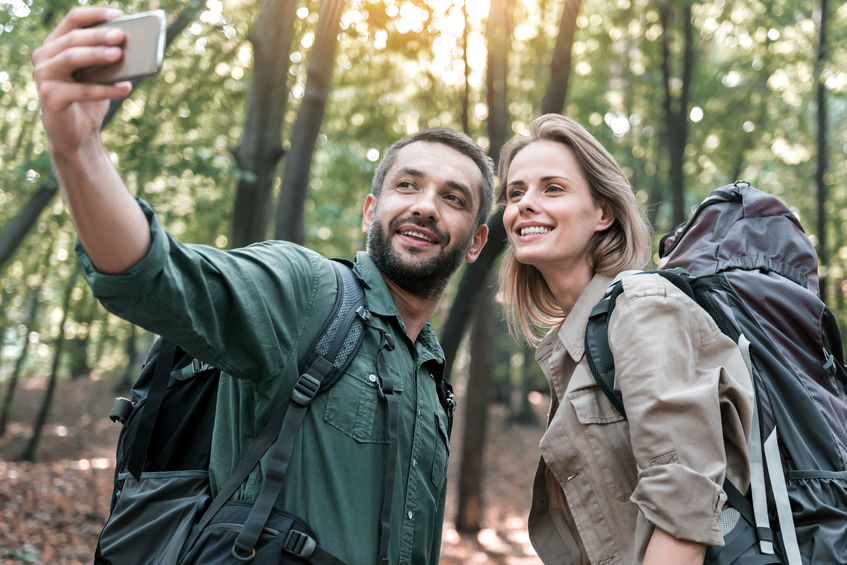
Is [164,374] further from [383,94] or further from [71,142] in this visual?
[383,94]

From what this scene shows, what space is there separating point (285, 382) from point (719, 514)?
1281 millimetres

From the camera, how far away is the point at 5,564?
7492mm

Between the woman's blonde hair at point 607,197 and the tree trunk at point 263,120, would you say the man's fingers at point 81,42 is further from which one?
the tree trunk at point 263,120

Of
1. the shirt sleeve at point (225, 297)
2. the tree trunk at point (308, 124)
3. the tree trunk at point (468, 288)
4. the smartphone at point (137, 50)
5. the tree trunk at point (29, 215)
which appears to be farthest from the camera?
the tree trunk at point (29, 215)

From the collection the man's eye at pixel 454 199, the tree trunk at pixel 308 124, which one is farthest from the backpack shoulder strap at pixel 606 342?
the tree trunk at pixel 308 124

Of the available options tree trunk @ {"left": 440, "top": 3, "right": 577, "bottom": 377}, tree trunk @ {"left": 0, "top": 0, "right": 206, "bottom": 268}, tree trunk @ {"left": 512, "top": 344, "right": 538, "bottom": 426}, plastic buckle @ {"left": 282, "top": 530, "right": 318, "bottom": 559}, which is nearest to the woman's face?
plastic buckle @ {"left": 282, "top": 530, "right": 318, "bottom": 559}

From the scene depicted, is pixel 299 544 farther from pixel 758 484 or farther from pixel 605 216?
pixel 605 216

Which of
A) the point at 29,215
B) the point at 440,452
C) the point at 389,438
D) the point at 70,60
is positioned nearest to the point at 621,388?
the point at 389,438

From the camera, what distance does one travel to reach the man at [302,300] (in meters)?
1.48

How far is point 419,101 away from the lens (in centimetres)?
1427

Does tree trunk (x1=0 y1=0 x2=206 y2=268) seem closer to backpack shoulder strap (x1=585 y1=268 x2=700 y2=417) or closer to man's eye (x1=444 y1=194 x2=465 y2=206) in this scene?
man's eye (x1=444 y1=194 x2=465 y2=206)

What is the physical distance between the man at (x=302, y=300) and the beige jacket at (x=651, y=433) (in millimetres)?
561

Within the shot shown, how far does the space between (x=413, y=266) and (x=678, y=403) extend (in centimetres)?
143

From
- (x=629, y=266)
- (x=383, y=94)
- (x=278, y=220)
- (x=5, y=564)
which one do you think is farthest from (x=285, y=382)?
(x=383, y=94)
